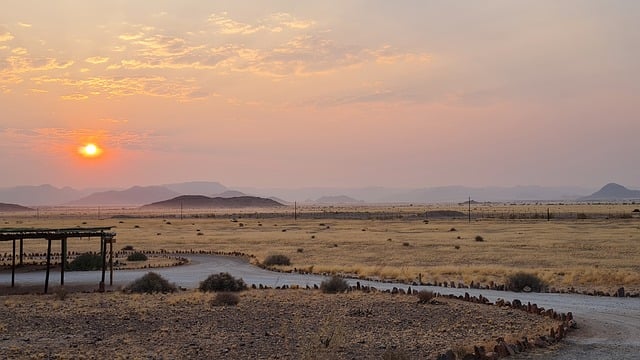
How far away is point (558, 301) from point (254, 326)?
10.8 metres

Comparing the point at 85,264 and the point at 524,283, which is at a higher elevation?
the point at 524,283

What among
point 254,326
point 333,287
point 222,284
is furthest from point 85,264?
point 254,326

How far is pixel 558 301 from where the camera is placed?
2302 centimetres

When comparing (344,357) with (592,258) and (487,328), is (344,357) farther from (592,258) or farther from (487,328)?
(592,258)

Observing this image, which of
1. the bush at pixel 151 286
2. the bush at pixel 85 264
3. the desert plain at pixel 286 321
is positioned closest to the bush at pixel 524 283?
the desert plain at pixel 286 321

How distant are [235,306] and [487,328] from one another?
8.54m

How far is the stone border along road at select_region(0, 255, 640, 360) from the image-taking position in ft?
48.9

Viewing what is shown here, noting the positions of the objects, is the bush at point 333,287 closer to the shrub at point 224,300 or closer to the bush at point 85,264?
the shrub at point 224,300

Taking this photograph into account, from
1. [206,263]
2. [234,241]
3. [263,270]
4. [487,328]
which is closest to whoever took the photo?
[487,328]

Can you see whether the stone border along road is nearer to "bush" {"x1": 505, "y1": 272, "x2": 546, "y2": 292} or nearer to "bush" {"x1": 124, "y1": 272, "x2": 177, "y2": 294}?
"bush" {"x1": 505, "y1": 272, "x2": 546, "y2": 292}

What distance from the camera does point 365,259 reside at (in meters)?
44.0

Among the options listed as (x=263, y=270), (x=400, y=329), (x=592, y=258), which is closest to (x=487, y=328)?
(x=400, y=329)

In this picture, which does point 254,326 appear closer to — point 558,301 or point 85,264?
point 558,301

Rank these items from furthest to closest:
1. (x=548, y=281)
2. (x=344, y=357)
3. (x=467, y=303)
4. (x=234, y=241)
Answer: (x=234, y=241), (x=548, y=281), (x=467, y=303), (x=344, y=357)
